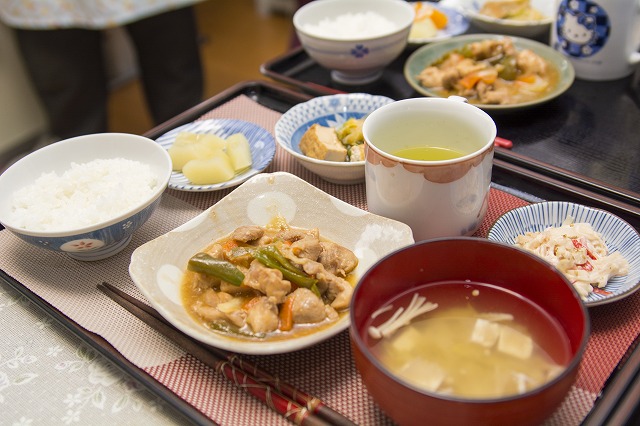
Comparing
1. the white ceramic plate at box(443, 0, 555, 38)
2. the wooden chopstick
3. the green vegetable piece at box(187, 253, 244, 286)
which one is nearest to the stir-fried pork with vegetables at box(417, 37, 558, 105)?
the white ceramic plate at box(443, 0, 555, 38)

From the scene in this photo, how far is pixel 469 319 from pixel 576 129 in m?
1.15

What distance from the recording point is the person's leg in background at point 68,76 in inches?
142

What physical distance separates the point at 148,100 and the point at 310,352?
3450 millimetres

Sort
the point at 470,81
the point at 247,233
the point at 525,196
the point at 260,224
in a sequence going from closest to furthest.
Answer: the point at 247,233, the point at 260,224, the point at 525,196, the point at 470,81

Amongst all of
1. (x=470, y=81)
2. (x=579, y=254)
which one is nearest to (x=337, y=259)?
(x=579, y=254)

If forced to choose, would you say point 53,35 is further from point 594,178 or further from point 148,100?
point 594,178

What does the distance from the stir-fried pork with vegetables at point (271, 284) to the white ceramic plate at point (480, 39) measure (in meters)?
0.93

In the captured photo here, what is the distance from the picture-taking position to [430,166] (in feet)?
4.47

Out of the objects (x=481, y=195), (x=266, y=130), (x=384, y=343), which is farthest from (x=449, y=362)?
(x=266, y=130)

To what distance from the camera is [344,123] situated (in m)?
2.00

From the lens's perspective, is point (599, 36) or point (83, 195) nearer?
point (83, 195)

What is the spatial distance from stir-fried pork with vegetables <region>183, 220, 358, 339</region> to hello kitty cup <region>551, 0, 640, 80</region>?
1.43 m

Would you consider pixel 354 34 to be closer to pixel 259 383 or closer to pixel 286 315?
pixel 286 315

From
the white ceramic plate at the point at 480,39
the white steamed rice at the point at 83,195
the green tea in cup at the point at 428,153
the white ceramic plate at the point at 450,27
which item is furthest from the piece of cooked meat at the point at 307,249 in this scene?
the white ceramic plate at the point at 450,27
